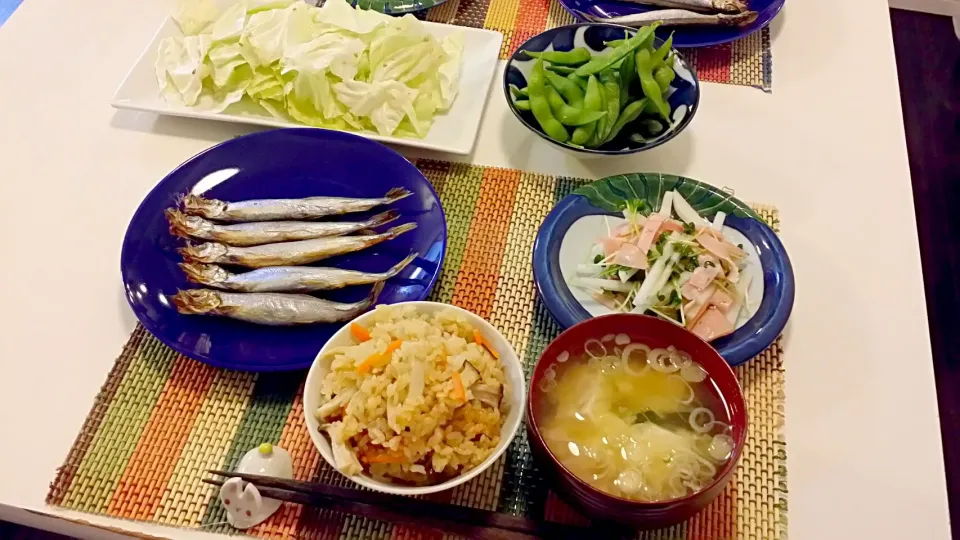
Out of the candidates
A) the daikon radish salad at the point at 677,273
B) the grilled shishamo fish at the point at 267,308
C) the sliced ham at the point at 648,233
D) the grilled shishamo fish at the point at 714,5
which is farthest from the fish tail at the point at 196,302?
the grilled shishamo fish at the point at 714,5

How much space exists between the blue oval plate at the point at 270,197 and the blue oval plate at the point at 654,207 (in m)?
0.20

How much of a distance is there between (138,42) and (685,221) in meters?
1.33

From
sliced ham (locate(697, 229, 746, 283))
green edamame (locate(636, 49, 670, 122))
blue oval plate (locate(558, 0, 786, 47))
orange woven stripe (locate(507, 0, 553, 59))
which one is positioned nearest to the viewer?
sliced ham (locate(697, 229, 746, 283))

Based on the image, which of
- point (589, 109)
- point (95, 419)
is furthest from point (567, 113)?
point (95, 419)

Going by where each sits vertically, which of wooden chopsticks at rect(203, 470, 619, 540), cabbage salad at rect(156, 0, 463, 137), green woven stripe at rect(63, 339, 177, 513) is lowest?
green woven stripe at rect(63, 339, 177, 513)

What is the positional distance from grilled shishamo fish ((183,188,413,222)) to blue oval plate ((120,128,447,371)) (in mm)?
27

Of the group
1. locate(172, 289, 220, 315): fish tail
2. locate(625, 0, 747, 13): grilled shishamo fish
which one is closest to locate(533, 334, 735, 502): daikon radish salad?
locate(172, 289, 220, 315): fish tail

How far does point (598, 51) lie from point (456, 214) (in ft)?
1.54

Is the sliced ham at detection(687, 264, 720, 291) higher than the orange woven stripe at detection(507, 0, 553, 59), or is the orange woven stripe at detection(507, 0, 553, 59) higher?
the orange woven stripe at detection(507, 0, 553, 59)

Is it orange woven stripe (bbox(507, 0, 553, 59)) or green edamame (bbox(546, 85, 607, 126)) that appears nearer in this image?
green edamame (bbox(546, 85, 607, 126))

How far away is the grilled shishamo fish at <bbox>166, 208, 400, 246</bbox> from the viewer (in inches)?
46.9

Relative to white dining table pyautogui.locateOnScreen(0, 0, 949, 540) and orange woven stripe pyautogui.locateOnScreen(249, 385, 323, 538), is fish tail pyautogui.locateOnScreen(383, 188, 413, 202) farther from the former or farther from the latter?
orange woven stripe pyautogui.locateOnScreen(249, 385, 323, 538)

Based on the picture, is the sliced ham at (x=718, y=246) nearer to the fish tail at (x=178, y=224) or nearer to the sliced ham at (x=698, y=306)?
the sliced ham at (x=698, y=306)

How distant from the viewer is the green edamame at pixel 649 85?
50.9 inches
